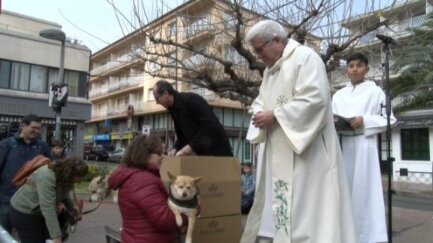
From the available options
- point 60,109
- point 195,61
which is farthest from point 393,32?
point 60,109

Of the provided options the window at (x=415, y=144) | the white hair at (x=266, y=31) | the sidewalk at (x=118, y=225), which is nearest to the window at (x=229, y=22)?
the sidewalk at (x=118, y=225)

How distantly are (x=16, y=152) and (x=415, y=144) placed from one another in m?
27.0

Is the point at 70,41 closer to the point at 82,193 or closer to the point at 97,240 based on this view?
the point at 82,193

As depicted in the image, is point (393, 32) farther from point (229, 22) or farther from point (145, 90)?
point (145, 90)

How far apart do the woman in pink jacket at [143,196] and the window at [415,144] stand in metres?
27.3

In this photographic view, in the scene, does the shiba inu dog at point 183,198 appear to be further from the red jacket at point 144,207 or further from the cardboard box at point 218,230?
the cardboard box at point 218,230

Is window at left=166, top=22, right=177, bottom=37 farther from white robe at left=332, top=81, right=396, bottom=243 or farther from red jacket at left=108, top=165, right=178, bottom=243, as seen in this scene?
red jacket at left=108, top=165, right=178, bottom=243

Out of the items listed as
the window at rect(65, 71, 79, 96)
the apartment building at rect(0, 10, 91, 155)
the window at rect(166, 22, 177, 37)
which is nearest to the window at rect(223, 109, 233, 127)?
the apartment building at rect(0, 10, 91, 155)

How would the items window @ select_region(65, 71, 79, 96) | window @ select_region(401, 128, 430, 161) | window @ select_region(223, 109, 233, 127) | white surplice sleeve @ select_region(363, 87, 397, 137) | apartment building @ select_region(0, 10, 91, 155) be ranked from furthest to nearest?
1. window @ select_region(223, 109, 233, 127)
2. window @ select_region(65, 71, 79, 96)
3. apartment building @ select_region(0, 10, 91, 155)
4. window @ select_region(401, 128, 430, 161)
5. white surplice sleeve @ select_region(363, 87, 397, 137)

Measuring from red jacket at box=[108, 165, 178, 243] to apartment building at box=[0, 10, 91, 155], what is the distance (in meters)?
26.5

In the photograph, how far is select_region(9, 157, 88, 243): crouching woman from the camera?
4.31m

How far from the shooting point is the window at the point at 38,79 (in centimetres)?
3084

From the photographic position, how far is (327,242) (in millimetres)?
2926

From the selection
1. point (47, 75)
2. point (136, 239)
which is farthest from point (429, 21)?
point (47, 75)
